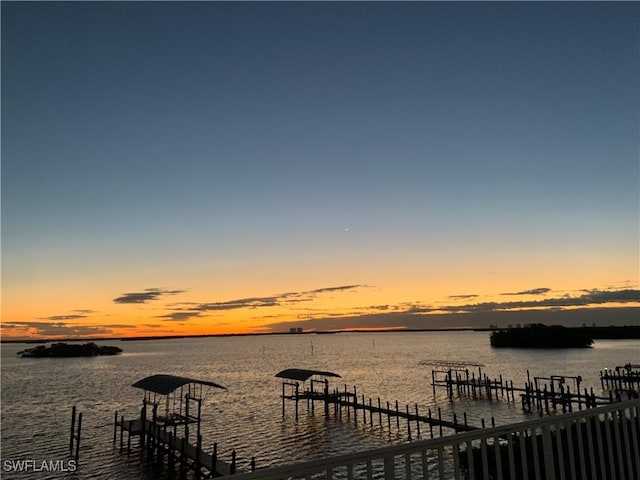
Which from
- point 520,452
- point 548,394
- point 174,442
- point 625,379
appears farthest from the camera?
point 625,379

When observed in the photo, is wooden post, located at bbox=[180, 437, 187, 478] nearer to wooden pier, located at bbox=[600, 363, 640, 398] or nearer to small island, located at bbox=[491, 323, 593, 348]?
wooden pier, located at bbox=[600, 363, 640, 398]

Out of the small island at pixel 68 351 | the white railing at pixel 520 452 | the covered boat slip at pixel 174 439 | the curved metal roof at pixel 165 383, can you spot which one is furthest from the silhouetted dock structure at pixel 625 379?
the small island at pixel 68 351

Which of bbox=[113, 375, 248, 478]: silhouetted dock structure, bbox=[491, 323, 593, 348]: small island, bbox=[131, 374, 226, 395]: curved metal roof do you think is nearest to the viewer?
bbox=[113, 375, 248, 478]: silhouetted dock structure

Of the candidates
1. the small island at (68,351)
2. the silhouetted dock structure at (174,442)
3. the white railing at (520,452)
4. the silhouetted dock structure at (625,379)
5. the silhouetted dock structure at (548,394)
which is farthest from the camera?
the small island at (68,351)

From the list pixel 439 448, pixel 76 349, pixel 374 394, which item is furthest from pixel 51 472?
pixel 76 349

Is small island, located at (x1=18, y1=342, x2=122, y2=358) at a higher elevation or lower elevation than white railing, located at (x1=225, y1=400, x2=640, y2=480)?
lower

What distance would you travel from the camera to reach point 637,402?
19.5 feet

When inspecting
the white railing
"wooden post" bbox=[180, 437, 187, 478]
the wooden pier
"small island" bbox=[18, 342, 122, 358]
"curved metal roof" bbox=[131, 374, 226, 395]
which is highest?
the white railing

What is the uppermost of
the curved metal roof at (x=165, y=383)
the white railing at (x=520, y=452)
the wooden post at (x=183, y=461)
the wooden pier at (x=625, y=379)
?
the white railing at (x=520, y=452)

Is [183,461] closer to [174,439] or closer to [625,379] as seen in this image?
[174,439]

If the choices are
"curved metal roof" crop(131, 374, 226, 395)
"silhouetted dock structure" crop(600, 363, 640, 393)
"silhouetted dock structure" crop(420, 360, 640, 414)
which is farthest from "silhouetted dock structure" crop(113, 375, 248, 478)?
"silhouetted dock structure" crop(600, 363, 640, 393)

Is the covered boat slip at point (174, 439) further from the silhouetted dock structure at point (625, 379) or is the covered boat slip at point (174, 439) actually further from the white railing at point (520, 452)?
the silhouetted dock structure at point (625, 379)

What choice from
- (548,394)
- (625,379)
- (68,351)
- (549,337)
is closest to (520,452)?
(548,394)

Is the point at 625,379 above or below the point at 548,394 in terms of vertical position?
below
